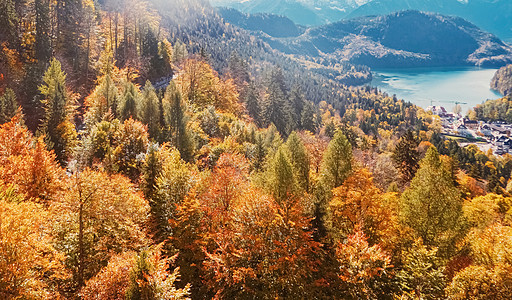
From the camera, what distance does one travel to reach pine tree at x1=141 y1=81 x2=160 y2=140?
189ft

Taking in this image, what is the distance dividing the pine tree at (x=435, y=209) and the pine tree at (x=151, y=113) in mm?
48961

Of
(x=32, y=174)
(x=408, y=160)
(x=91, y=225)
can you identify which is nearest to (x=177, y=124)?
(x=32, y=174)

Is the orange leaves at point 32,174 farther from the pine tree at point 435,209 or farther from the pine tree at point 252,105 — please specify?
the pine tree at point 252,105

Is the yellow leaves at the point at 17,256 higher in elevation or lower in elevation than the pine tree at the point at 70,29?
lower

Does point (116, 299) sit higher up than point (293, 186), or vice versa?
point (293, 186)

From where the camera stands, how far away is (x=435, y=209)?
3169 centimetres

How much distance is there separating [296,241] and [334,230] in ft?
23.8

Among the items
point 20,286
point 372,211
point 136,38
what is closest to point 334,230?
point 372,211

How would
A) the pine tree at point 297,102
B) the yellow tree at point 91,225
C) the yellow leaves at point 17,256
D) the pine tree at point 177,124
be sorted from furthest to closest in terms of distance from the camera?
the pine tree at point 297,102 → the pine tree at point 177,124 → the yellow tree at point 91,225 → the yellow leaves at point 17,256

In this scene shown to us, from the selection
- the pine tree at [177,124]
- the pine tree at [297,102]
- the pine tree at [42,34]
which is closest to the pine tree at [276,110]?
the pine tree at [297,102]

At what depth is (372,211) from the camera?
33344mm

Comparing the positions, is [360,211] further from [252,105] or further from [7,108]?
[252,105]

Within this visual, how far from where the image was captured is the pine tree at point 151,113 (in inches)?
2267

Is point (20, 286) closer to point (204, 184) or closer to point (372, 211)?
point (204, 184)
